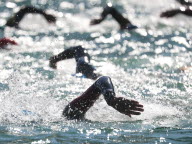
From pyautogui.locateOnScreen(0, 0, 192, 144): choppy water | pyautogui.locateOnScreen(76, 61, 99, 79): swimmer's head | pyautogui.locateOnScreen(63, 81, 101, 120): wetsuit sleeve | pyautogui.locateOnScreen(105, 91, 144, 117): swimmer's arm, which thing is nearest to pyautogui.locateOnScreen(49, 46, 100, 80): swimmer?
pyautogui.locateOnScreen(76, 61, 99, 79): swimmer's head

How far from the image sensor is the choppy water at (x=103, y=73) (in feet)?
20.3

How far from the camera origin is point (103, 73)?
39.2 ft

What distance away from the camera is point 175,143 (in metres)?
5.76

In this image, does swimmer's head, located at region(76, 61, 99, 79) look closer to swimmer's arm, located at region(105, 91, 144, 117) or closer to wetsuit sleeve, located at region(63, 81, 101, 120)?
wetsuit sleeve, located at region(63, 81, 101, 120)

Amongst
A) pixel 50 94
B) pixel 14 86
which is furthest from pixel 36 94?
pixel 14 86

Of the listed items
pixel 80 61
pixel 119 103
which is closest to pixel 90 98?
pixel 119 103

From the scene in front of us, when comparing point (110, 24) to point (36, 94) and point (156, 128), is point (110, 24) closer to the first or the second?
point (36, 94)

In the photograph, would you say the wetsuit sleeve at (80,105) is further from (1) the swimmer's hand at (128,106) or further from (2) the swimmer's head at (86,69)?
(2) the swimmer's head at (86,69)

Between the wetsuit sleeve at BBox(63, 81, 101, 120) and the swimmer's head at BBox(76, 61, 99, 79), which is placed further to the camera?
the swimmer's head at BBox(76, 61, 99, 79)

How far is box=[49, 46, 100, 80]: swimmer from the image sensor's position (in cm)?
872

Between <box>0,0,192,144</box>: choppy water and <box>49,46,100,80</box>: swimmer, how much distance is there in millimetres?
661

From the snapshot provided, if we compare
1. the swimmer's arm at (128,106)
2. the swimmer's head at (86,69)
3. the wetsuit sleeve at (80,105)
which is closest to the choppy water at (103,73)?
the wetsuit sleeve at (80,105)

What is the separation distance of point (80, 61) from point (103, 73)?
3144mm

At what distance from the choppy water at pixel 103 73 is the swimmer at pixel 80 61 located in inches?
26.0
